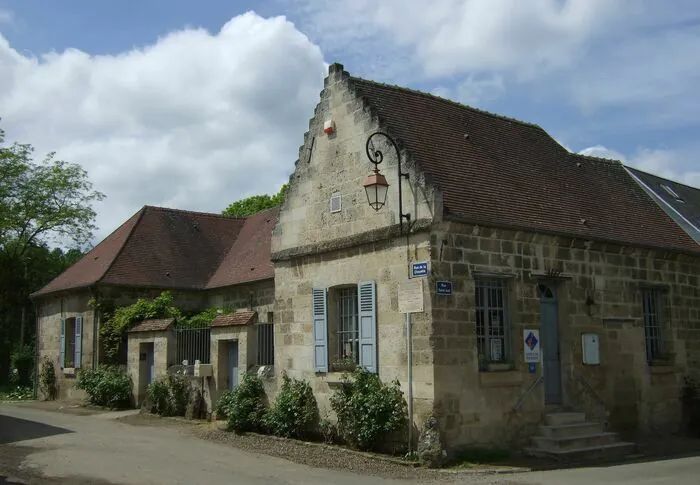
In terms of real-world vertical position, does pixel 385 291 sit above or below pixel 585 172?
below

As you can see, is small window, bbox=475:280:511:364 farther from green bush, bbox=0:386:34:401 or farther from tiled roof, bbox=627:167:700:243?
green bush, bbox=0:386:34:401

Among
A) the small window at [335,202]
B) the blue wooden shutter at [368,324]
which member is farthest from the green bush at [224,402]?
the small window at [335,202]

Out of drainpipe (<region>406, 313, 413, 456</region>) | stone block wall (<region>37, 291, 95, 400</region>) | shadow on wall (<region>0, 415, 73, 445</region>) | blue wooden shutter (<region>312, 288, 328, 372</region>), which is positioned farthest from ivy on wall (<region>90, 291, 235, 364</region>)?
drainpipe (<region>406, 313, 413, 456</region>)

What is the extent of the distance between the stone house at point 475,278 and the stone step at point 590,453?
20cm

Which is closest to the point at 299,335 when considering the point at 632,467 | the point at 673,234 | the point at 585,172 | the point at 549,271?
the point at 549,271

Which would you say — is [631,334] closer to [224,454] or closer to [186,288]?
[224,454]

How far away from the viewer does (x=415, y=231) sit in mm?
11734

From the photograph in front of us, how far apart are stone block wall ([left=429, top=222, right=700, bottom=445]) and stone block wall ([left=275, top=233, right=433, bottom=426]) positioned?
0.34 m

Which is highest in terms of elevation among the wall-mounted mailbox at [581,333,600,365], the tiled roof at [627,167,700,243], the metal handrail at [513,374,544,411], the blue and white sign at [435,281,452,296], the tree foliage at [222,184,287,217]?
the tree foliage at [222,184,287,217]

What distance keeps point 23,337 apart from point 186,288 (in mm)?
15530

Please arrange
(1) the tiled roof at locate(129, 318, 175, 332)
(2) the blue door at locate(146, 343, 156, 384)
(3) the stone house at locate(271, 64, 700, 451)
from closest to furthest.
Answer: (3) the stone house at locate(271, 64, 700, 451)
(1) the tiled roof at locate(129, 318, 175, 332)
(2) the blue door at locate(146, 343, 156, 384)

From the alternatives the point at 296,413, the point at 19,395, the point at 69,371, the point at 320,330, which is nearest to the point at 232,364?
the point at 296,413

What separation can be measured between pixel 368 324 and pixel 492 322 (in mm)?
2066

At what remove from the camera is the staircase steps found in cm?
1178
